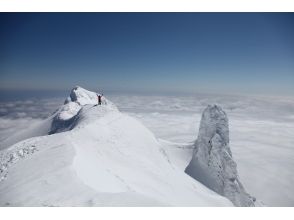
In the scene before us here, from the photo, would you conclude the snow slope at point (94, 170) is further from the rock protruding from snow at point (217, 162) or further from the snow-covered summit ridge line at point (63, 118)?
the snow-covered summit ridge line at point (63, 118)

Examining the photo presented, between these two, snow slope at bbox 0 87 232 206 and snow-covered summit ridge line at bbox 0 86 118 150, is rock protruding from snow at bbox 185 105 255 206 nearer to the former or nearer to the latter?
snow slope at bbox 0 87 232 206

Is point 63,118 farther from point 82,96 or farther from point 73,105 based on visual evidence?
point 82,96

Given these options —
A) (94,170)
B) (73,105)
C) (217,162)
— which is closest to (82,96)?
(73,105)

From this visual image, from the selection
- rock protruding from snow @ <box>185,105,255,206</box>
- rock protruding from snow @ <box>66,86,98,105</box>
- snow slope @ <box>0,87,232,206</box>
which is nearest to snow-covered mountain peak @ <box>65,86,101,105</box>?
rock protruding from snow @ <box>66,86,98,105</box>

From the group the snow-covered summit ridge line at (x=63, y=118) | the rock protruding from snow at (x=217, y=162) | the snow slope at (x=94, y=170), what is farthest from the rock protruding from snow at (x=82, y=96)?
the rock protruding from snow at (x=217, y=162)

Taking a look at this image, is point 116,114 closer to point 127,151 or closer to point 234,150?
point 127,151

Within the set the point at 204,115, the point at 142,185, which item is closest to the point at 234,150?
the point at 204,115

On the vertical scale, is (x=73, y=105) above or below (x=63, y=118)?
above
